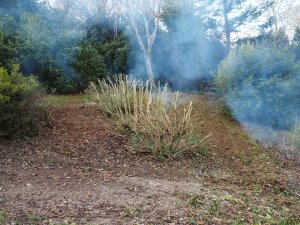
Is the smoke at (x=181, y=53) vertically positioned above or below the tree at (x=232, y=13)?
below

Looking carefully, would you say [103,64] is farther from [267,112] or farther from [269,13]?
[269,13]

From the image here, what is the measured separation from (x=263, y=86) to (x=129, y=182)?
5882 millimetres

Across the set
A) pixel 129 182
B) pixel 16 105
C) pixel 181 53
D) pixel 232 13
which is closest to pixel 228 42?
pixel 232 13

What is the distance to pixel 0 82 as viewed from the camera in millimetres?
5867

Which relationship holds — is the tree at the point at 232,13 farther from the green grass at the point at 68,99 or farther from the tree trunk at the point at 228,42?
the green grass at the point at 68,99

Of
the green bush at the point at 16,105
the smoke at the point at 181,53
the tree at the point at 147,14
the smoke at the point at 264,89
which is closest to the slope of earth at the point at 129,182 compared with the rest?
the green bush at the point at 16,105

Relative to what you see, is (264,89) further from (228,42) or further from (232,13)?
(232,13)

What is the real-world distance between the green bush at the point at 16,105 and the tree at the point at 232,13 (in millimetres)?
10795

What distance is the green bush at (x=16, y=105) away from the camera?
238 inches

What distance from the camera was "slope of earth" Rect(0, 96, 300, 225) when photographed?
143 inches

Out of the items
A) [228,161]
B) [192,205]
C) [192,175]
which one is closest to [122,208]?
[192,205]

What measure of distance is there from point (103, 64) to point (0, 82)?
26.4 feet

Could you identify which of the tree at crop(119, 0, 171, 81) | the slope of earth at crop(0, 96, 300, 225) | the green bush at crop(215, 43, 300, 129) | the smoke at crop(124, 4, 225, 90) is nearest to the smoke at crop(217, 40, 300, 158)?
the green bush at crop(215, 43, 300, 129)

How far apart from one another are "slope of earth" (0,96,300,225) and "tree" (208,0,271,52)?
8937mm
